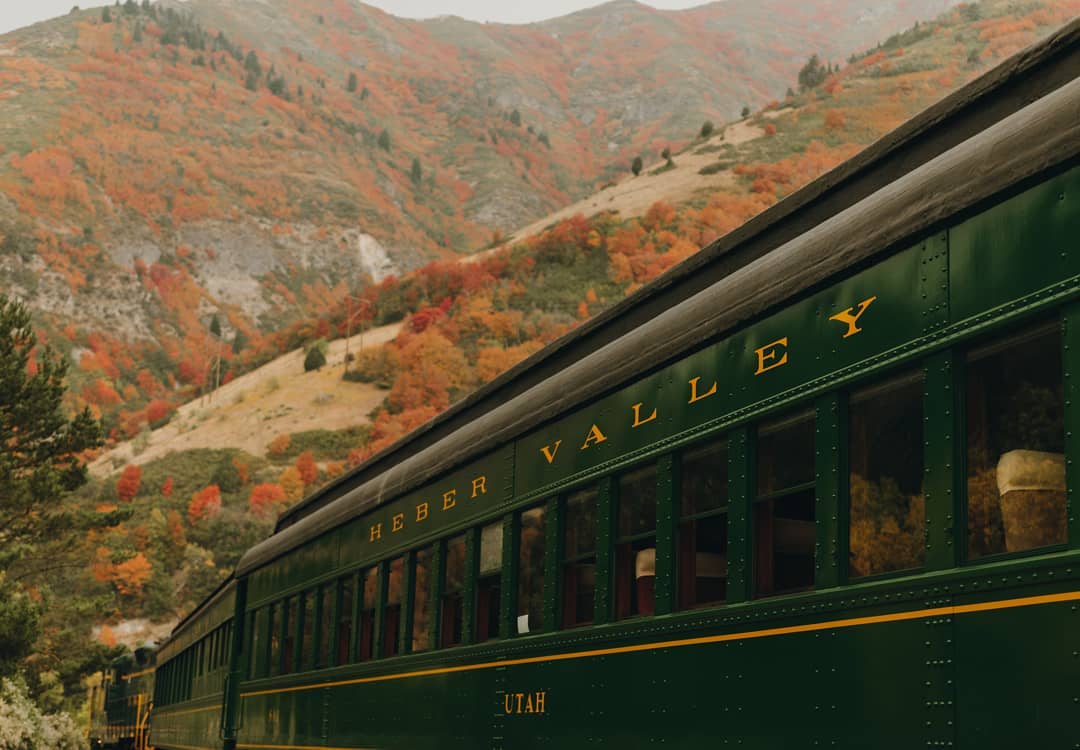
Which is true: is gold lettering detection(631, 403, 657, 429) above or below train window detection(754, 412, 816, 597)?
above

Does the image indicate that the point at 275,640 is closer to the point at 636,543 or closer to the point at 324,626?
the point at 324,626

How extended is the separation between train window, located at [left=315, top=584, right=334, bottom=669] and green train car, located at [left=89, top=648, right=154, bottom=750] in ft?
61.3

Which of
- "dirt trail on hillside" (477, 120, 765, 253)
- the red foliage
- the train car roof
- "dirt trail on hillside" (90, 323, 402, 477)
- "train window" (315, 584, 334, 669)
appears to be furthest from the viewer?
"dirt trail on hillside" (477, 120, 765, 253)

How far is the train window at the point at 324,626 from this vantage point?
12.9m

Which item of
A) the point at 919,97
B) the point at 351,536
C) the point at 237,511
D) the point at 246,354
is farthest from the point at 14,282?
the point at 351,536

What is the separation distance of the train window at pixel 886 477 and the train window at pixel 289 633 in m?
9.47

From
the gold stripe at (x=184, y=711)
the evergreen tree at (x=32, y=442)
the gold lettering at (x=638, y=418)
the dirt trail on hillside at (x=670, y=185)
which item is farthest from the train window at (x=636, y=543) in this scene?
the dirt trail on hillside at (x=670, y=185)

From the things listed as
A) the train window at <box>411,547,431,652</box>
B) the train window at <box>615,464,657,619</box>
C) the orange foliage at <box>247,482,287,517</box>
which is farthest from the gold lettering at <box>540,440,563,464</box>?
the orange foliage at <box>247,482,287,517</box>

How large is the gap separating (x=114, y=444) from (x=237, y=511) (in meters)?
47.5

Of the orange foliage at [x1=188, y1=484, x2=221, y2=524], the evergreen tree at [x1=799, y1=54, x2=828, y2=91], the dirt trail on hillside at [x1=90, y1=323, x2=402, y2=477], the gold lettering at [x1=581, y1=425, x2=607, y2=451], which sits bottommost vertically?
the gold lettering at [x1=581, y1=425, x2=607, y2=451]

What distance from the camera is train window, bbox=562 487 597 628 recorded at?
7.91 m

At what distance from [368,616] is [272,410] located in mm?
103651

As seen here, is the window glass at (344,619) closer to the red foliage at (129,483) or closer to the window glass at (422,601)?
the window glass at (422,601)

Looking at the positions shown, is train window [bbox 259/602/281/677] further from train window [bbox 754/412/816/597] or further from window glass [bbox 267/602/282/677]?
train window [bbox 754/412/816/597]
